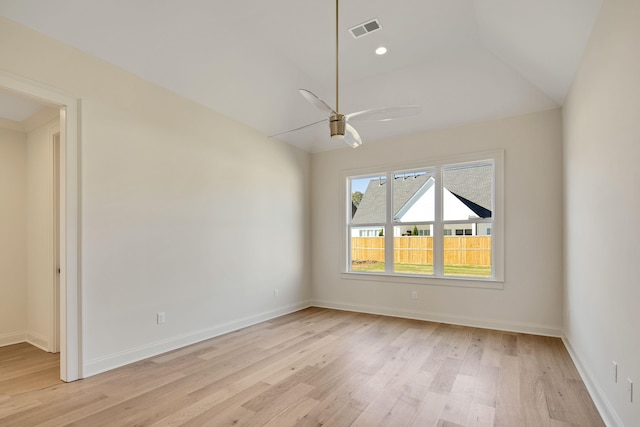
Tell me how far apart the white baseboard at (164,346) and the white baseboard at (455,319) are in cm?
132

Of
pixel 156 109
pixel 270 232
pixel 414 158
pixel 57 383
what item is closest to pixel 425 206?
pixel 414 158

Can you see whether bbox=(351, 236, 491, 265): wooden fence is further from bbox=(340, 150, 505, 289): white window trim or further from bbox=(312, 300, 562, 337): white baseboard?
bbox=(312, 300, 562, 337): white baseboard

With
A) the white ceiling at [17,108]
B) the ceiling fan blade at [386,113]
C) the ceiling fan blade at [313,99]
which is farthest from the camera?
the white ceiling at [17,108]

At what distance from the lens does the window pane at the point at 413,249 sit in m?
5.16

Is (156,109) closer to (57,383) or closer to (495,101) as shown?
(57,383)

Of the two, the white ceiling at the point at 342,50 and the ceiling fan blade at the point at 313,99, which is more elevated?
the white ceiling at the point at 342,50

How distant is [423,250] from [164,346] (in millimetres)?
3789

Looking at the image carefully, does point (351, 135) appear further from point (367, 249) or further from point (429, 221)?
point (367, 249)

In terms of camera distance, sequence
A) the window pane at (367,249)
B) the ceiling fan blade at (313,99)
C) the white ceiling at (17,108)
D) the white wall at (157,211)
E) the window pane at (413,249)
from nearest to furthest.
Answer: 1. the ceiling fan blade at (313,99)
2. the white wall at (157,211)
3. the white ceiling at (17,108)
4. the window pane at (413,249)
5. the window pane at (367,249)

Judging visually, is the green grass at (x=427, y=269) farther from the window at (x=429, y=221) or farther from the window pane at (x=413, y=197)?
the window pane at (x=413, y=197)

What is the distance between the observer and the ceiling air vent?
3.46 metres

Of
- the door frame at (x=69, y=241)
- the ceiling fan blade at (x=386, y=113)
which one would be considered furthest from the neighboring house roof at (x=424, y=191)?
the door frame at (x=69, y=241)

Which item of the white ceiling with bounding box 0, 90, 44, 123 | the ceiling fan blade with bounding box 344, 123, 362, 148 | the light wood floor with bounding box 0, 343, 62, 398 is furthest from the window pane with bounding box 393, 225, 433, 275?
the white ceiling with bounding box 0, 90, 44, 123

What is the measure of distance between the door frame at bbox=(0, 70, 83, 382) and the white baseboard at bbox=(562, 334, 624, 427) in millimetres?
4111
